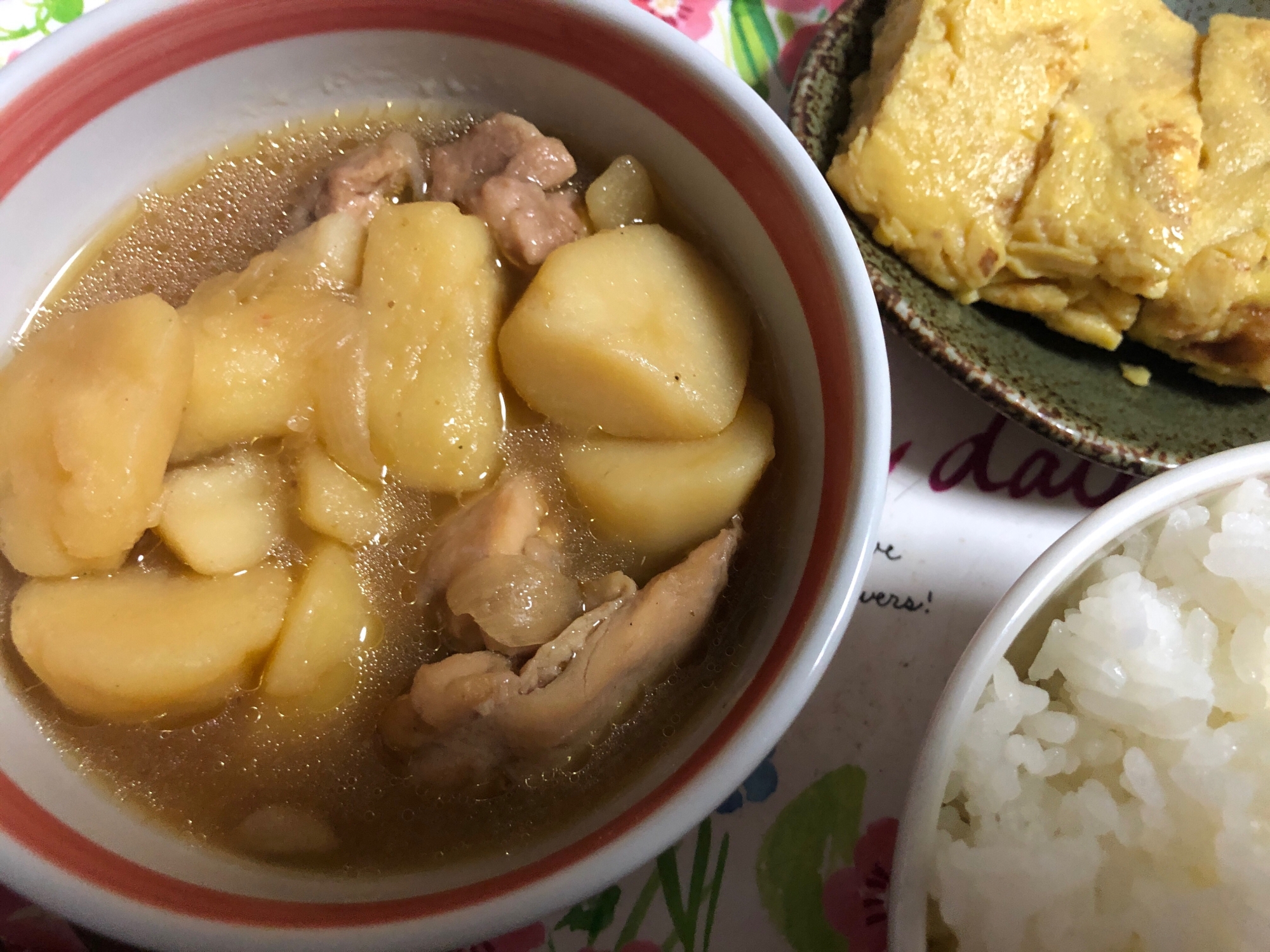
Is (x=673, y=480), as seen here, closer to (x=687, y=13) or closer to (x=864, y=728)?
(x=864, y=728)

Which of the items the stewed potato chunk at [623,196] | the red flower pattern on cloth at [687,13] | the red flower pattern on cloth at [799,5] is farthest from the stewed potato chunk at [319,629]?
the red flower pattern on cloth at [799,5]

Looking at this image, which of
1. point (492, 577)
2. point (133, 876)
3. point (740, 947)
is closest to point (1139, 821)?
point (740, 947)

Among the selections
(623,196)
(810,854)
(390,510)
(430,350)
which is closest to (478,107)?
(623,196)

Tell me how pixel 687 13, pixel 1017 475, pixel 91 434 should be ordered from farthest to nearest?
pixel 687 13
pixel 1017 475
pixel 91 434

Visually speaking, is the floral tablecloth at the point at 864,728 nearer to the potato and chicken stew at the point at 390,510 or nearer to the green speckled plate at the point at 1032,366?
the green speckled plate at the point at 1032,366

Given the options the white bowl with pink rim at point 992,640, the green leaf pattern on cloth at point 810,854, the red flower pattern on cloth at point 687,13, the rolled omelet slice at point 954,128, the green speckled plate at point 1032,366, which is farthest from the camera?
the red flower pattern on cloth at point 687,13

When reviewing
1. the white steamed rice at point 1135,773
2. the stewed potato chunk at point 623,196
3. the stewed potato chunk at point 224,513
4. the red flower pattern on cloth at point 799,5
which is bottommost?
the white steamed rice at point 1135,773

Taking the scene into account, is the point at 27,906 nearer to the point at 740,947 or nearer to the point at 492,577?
the point at 492,577

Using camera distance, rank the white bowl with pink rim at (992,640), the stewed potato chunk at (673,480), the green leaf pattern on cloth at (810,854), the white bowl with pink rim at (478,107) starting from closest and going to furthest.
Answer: the white bowl with pink rim at (478,107)
the white bowl with pink rim at (992,640)
the stewed potato chunk at (673,480)
the green leaf pattern on cloth at (810,854)
